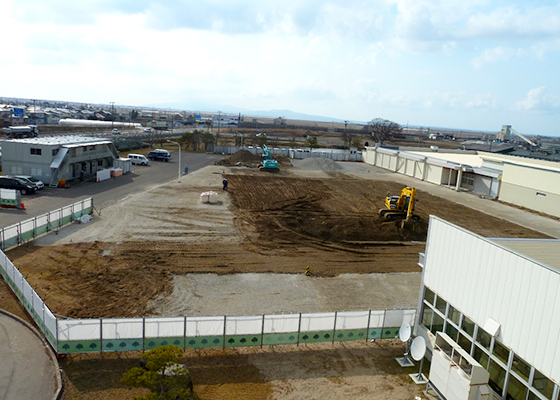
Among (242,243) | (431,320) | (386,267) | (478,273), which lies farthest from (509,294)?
(242,243)

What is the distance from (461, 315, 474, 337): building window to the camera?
1200 centimetres

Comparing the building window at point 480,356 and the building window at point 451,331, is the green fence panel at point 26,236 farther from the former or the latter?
the building window at point 480,356

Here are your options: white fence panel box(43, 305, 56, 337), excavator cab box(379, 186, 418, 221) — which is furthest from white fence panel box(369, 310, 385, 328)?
excavator cab box(379, 186, 418, 221)

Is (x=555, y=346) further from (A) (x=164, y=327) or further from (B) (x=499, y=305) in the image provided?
(A) (x=164, y=327)

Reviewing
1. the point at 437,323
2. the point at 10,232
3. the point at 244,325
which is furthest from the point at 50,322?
the point at 437,323

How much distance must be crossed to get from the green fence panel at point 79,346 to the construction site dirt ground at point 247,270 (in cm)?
35

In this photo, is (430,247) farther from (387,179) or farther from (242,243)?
(387,179)

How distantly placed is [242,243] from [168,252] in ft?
15.1

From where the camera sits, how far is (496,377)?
11.0m

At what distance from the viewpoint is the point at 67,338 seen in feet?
40.9

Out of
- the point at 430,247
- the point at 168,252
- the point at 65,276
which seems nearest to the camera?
the point at 430,247

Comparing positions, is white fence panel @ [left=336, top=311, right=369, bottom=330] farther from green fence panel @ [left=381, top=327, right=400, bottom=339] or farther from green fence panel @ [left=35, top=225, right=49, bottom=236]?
green fence panel @ [left=35, top=225, right=49, bottom=236]

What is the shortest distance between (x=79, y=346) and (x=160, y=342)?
7.90 feet

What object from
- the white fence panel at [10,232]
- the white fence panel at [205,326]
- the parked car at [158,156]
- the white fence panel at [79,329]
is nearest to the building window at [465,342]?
the white fence panel at [205,326]
